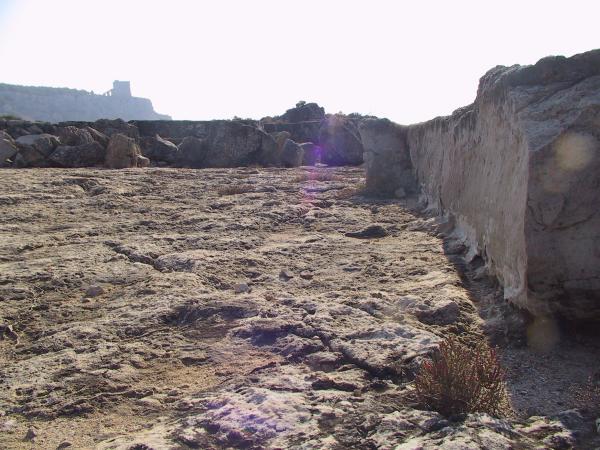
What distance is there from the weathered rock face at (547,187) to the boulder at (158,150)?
10.1 metres

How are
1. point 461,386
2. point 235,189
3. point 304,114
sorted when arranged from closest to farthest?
1. point 461,386
2. point 235,189
3. point 304,114

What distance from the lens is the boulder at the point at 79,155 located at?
33.0 feet

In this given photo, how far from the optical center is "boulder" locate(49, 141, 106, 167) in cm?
1007

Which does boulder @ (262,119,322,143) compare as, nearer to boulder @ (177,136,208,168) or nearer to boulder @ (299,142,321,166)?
→ boulder @ (299,142,321,166)

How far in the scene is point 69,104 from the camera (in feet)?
293

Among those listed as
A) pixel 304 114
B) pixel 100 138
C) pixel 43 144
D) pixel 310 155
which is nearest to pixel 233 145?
pixel 310 155

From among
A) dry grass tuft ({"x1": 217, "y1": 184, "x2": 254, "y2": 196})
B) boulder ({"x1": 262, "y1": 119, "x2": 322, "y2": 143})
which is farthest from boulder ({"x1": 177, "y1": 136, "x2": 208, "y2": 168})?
dry grass tuft ({"x1": 217, "y1": 184, "x2": 254, "y2": 196})

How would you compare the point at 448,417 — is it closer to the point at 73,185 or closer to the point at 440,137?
the point at 440,137

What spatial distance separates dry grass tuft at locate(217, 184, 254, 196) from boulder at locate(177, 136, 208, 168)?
5662 mm

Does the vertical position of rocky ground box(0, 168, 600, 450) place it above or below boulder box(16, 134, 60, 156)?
below

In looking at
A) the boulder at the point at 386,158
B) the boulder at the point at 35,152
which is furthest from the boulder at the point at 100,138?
the boulder at the point at 386,158

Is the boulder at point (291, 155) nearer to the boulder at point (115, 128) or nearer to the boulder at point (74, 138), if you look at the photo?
the boulder at point (74, 138)

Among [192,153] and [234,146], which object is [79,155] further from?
[234,146]

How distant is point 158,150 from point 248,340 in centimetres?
1075
